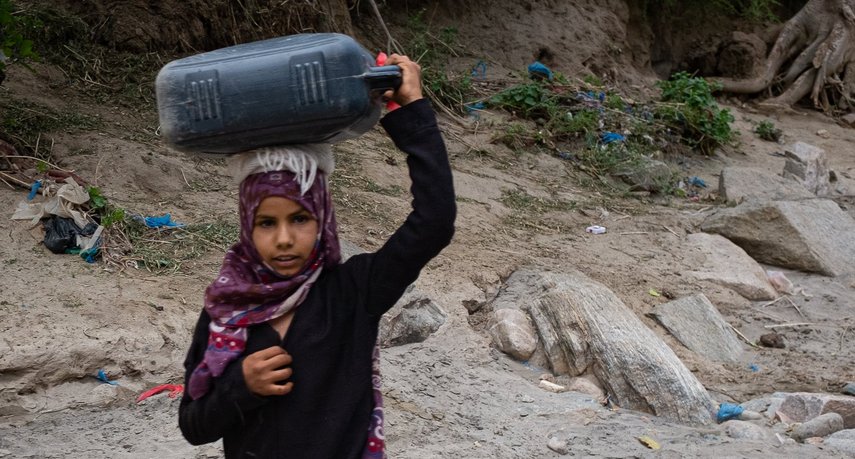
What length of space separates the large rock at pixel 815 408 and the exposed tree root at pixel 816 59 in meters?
8.74

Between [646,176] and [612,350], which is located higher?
[612,350]

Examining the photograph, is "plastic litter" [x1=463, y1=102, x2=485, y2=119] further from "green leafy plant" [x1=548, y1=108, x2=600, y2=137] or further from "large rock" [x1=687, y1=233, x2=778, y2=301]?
"large rock" [x1=687, y1=233, x2=778, y2=301]

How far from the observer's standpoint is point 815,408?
4309 mm

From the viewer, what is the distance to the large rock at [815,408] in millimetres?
4316

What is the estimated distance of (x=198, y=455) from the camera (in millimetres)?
3496

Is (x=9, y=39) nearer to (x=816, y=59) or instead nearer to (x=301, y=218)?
(x=301, y=218)

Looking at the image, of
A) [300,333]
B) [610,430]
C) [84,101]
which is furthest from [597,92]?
[300,333]

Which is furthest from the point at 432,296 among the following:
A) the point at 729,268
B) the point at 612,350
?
the point at 729,268

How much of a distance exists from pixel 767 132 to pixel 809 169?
1514mm

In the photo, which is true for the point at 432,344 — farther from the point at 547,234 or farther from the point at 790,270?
the point at 790,270

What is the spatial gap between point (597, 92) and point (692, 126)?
1040 millimetres

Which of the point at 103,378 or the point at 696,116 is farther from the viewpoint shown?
the point at 696,116

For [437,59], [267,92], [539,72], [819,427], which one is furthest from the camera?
[539,72]

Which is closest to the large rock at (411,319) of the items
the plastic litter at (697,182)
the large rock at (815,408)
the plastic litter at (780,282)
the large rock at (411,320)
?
the large rock at (411,320)
